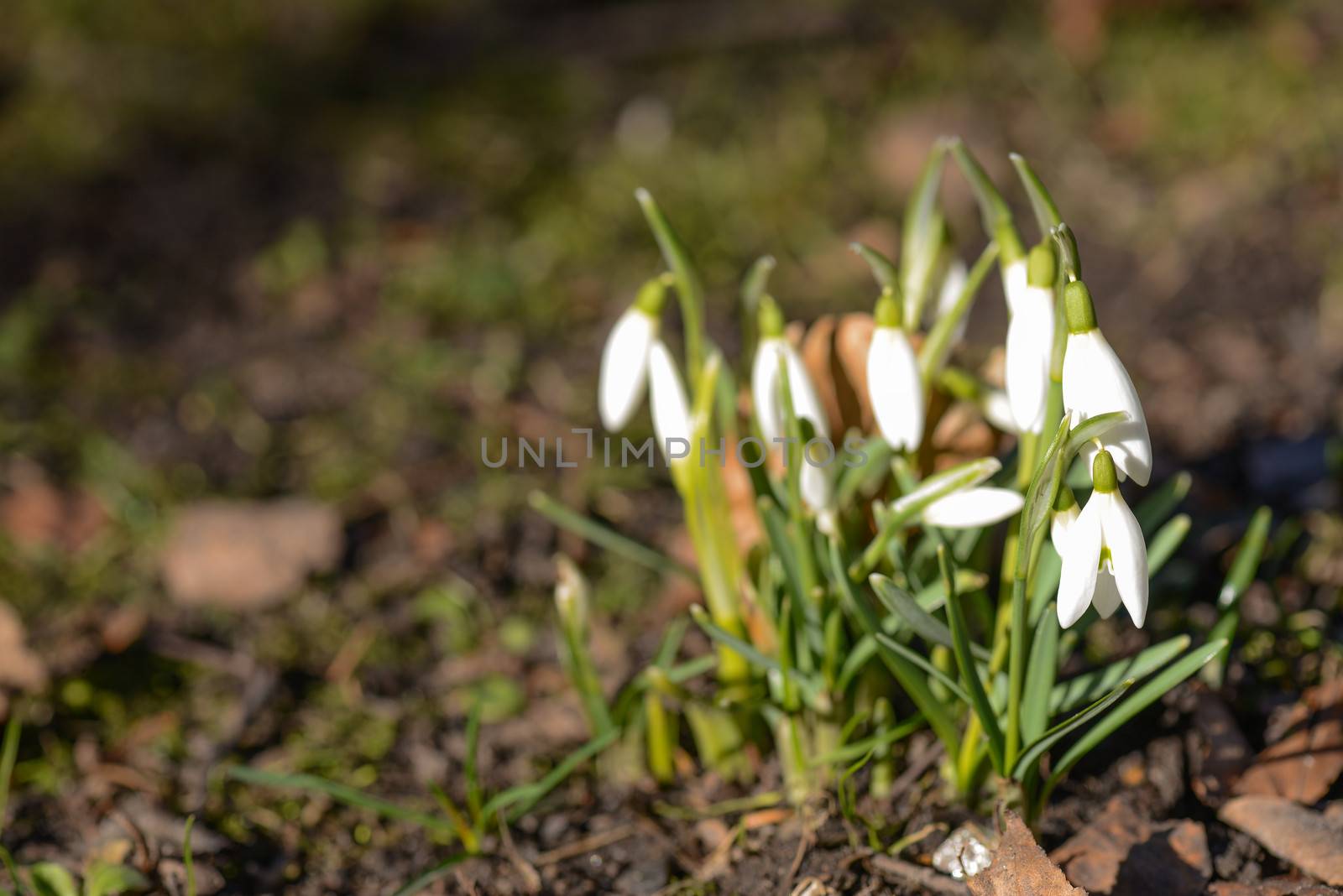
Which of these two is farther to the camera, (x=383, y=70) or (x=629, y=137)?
(x=383, y=70)

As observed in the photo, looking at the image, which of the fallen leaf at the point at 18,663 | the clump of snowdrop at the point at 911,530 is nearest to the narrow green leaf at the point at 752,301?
the clump of snowdrop at the point at 911,530

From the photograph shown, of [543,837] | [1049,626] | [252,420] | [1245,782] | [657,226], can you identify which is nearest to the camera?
[1049,626]

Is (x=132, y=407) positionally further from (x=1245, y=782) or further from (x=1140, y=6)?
A: (x=1140, y=6)

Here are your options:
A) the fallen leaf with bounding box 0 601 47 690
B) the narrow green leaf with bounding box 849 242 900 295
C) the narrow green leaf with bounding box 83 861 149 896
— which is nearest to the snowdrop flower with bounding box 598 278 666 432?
the narrow green leaf with bounding box 849 242 900 295

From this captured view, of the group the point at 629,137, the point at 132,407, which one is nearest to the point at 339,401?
the point at 132,407

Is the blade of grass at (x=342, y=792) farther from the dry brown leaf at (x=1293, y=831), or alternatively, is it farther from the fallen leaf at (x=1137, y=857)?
the dry brown leaf at (x=1293, y=831)
